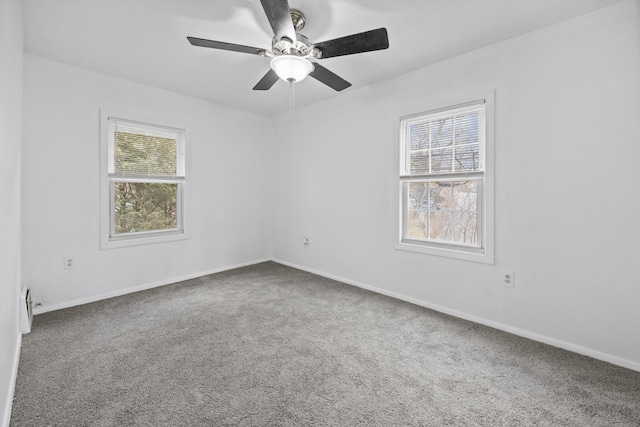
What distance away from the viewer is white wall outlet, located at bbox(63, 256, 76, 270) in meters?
3.02

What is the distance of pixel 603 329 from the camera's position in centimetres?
212

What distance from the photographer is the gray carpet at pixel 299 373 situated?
1592 millimetres

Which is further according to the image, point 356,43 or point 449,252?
point 449,252

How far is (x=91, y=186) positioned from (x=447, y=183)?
3745 mm

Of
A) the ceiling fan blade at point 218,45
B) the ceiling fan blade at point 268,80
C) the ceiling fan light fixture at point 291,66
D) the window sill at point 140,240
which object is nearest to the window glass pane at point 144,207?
the window sill at point 140,240

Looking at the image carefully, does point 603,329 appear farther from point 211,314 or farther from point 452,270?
point 211,314

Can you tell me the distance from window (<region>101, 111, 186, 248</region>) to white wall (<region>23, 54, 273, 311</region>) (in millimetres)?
102

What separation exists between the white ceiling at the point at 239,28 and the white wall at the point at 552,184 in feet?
0.63

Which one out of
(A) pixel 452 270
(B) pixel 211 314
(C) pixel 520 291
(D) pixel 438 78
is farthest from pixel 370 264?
(D) pixel 438 78

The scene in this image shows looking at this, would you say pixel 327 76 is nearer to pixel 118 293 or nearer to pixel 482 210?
pixel 482 210

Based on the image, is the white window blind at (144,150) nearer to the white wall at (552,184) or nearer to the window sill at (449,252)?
the white wall at (552,184)

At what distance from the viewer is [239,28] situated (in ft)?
7.64

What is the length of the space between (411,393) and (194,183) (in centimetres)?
352

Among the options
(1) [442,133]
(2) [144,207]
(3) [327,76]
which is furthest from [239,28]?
(2) [144,207]
